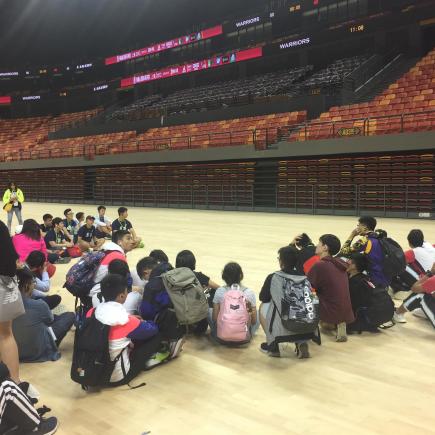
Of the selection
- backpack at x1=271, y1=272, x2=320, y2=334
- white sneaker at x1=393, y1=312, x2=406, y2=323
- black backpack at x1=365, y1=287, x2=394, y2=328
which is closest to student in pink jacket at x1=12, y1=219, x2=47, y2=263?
backpack at x1=271, y1=272, x2=320, y2=334

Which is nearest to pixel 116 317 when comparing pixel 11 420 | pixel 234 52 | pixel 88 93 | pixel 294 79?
→ pixel 11 420

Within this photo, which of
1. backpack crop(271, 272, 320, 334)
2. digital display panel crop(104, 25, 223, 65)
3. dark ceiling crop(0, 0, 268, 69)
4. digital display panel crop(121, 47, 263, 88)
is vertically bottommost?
backpack crop(271, 272, 320, 334)

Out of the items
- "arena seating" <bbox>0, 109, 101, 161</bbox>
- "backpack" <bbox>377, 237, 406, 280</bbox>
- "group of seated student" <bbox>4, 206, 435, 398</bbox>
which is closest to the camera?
"group of seated student" <bbox>4, 206, 435, 398</bbox>

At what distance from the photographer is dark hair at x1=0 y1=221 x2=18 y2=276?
2.78 meters

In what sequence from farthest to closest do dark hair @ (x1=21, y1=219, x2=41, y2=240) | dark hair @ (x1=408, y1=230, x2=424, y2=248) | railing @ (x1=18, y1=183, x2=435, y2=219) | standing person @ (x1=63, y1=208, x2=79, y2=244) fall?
railing @ (x1=18, y1=183, x2=435, y2=219)
standing person @ (x1=63, y1=208, x2=79, y2=244)
dark hair @ (x1=21, y1=219, x2=41, y2=240)
dark hair @ (x1=408, y1=230, x2=424, y2=248)

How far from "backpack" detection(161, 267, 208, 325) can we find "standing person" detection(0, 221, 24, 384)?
1231mm

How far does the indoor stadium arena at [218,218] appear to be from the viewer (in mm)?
3133

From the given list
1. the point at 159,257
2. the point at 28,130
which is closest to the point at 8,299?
the point at 159,257

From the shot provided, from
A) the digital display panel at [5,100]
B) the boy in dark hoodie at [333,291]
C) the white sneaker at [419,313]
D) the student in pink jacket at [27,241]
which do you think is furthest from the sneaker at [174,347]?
the digital display panel at [5,100]

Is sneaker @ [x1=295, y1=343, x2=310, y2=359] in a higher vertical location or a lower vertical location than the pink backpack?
lower

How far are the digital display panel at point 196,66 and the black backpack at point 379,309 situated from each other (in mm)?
24327

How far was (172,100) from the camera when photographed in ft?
94.7

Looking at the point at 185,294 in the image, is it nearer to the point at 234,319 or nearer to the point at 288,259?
the point at 234,319

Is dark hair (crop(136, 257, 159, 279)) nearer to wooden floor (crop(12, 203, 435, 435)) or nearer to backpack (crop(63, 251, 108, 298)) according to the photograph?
backpack (crop(63, 251, 108, 298))
